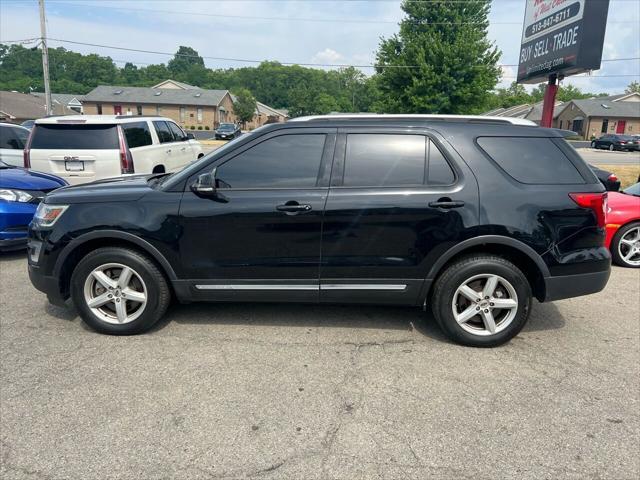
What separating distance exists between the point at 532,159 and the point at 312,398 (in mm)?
2547

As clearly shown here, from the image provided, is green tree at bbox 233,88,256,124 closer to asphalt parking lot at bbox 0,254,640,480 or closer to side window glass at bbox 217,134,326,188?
asphalt parking lot at bbox 0,254,640,480

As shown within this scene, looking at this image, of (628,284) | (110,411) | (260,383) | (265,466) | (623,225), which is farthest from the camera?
(623,225)

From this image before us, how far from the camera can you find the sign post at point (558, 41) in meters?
12.4

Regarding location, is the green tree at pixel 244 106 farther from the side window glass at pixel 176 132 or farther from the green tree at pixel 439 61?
the side window glass at pixel 176 132

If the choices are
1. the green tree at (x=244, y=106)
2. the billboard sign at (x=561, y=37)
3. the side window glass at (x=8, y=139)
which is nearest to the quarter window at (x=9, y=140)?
the side window glass at (x=8, y=139)

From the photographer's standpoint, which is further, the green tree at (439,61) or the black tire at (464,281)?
the green tree at (439,61)

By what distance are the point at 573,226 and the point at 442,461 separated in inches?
87.7

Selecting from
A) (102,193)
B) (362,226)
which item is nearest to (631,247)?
(362,226)

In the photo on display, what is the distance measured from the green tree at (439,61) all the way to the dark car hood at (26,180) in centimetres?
3379

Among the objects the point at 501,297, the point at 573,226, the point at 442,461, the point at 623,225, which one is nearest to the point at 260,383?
the point at 442,461

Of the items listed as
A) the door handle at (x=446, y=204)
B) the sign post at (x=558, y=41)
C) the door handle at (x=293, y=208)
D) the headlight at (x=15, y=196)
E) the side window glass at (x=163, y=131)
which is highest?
the sign post at (x=558, y=41)

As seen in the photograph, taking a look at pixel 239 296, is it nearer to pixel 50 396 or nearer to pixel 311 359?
pixel 311 359

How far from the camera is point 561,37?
1356 centimetres

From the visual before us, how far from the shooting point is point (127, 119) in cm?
790
